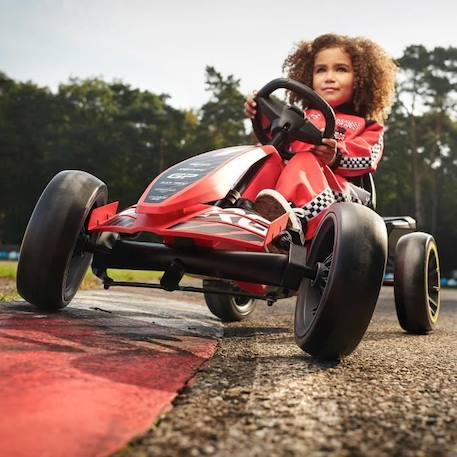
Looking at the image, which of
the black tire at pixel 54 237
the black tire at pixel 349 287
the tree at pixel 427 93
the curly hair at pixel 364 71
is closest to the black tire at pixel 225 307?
the black tire at pixel 54 237

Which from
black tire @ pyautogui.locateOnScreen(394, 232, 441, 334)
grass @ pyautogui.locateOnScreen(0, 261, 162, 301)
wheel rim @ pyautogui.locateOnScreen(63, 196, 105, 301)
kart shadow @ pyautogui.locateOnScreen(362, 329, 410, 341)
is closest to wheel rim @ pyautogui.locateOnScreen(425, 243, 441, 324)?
black tire @ pyautogui.locateOnScreen(394, 232, 441, 334)

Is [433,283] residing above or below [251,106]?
below

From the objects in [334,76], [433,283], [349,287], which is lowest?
[433,283]

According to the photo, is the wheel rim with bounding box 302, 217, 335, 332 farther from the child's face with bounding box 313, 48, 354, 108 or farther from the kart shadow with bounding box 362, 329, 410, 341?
the child's face with bounding box 313, 48, 354, 108

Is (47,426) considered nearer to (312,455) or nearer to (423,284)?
(312,455)

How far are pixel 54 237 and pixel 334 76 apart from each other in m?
2.55

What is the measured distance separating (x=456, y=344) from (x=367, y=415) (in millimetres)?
1989

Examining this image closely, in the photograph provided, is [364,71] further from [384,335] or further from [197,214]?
[197,214]

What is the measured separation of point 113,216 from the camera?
2805 mm

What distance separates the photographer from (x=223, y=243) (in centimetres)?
266

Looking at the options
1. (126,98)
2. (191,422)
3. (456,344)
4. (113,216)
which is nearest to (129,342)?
(113,216)

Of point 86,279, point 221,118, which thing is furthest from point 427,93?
point 86,279

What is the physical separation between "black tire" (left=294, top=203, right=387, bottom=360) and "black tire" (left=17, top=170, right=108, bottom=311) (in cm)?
119

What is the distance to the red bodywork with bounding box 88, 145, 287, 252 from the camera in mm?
2482
